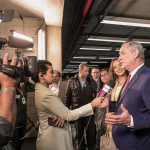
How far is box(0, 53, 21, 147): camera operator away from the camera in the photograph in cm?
71

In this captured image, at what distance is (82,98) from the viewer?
2.71 meters

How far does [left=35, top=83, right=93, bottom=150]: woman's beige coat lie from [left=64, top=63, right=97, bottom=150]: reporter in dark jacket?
55.7 inches

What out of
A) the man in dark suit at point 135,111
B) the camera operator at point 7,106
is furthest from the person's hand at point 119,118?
the camera operator at point 7,106

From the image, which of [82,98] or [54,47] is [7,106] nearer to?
[82,98]

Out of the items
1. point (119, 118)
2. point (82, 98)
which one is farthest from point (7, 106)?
point (82, 98)

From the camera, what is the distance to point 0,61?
2.87 ft

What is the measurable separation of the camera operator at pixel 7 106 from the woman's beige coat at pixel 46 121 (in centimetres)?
45

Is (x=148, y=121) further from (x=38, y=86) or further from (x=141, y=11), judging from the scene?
(x=141, y=11)

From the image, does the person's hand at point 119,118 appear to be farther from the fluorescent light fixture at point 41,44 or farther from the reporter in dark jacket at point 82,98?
the fluorescent light fixture at point 41,44

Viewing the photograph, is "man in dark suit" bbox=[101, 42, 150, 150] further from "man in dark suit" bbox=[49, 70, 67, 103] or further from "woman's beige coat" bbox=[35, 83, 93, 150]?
"man in dark suit" bbox=[49, 70, 67, 103]

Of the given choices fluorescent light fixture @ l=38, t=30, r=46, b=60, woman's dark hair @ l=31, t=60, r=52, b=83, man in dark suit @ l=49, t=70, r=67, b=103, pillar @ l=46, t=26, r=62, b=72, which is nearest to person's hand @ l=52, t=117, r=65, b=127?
woman's dark hair @ l=31, t=60, r=52, b=83

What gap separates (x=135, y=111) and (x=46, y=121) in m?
0.73

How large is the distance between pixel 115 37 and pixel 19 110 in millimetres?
4754

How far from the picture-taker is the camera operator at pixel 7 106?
715mm
